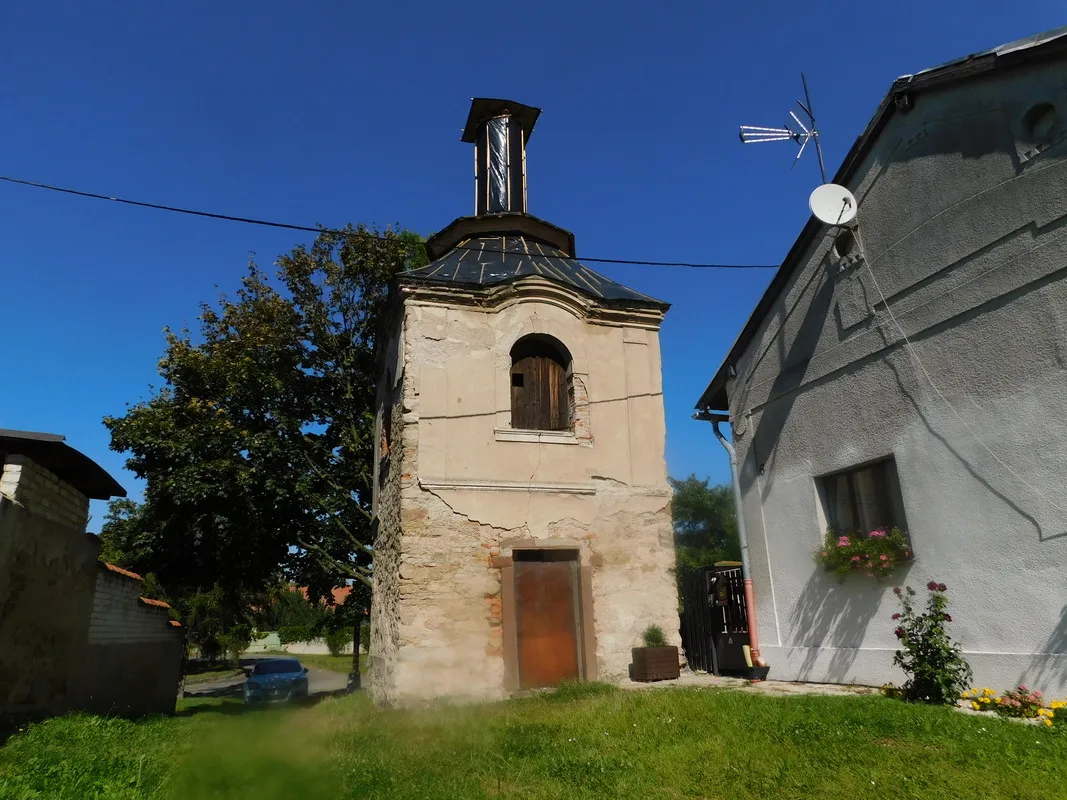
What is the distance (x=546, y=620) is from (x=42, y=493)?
7.13m

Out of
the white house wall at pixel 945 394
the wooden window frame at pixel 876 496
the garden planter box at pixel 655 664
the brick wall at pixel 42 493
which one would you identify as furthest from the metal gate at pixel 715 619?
the brick wall at pixel 42 493

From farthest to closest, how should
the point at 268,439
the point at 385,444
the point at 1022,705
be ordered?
the point at 268,439, the point at 385,444, the point at 1022,705

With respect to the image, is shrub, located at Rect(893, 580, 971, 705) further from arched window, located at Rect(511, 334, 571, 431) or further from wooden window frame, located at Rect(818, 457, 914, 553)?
arched window, located at Rect(511, 334, 571, 431)

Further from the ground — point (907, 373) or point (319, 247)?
point (319, 247)

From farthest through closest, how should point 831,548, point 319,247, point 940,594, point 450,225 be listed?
point 319,247 → point 450,225 → point 831,548 → point 940,594

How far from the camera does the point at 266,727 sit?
7352 mm

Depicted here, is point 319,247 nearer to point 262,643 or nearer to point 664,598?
point 664,598

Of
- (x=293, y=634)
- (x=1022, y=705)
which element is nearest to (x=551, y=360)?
(x=1022, y=705)

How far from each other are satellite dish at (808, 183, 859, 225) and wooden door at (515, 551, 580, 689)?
20.3 feet

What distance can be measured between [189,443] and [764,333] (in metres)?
13.2

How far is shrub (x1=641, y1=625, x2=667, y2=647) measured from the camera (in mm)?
10789

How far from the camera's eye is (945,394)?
24.2 feet

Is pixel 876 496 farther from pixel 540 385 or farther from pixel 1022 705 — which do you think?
pixel 540 385

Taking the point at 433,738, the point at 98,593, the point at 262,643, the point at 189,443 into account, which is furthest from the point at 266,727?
the point at 262,643
